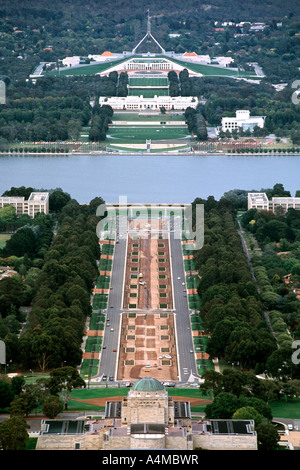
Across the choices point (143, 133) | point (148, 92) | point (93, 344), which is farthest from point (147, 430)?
point (148, 92)

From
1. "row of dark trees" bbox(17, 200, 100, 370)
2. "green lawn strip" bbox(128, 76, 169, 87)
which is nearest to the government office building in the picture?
"row of dark trees" bbox(17, 200, 100, 370)

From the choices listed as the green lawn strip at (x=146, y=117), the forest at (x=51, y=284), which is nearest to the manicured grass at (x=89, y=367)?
the forest at (x=51, y=284)

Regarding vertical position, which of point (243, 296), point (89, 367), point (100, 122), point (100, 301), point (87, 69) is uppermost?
point (87, 69)

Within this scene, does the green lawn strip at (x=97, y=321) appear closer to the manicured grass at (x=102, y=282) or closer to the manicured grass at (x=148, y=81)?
the manicured grass at (x=102, y=282)

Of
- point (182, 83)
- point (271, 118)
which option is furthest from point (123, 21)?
point (271, 118)

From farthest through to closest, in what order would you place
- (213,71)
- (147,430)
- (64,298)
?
(213,71)
(64,298)
(147,430)

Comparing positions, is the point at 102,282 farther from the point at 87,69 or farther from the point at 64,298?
the point at 87,69

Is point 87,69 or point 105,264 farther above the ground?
point 87,69
